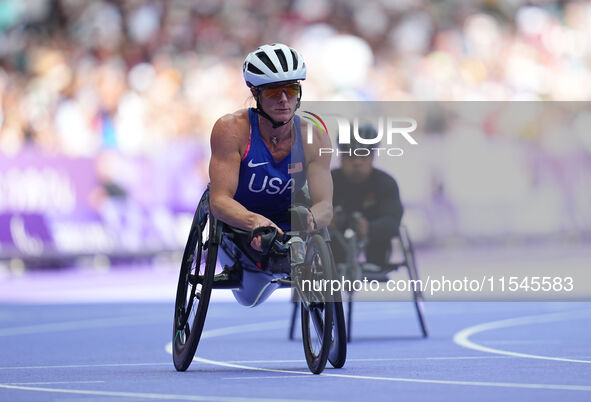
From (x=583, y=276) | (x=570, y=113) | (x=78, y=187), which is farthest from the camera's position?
(x=78, y=187)

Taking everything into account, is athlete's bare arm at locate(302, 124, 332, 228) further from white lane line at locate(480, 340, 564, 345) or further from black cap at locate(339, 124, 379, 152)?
white lane line at locate(480, 340, 564, 345)

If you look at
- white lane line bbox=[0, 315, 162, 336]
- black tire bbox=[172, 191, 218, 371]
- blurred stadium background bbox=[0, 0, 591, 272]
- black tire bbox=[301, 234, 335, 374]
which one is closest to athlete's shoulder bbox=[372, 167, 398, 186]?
black tire bbox=[172, 191, 218, 371]

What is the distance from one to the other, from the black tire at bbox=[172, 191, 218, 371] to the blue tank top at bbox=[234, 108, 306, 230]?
0.26 m

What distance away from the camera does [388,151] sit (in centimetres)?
832

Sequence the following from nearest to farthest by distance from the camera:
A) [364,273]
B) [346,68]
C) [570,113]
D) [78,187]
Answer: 1. [364,273]
2. [570,113]
3. [78,187]
4. [346,68]

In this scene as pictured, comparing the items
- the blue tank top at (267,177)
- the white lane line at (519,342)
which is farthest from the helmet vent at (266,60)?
the white lane line at (519,342)

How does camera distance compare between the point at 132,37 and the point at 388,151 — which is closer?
the point at 388,151

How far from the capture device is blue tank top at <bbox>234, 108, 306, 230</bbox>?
7250mm

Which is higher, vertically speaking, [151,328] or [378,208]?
[378,208]

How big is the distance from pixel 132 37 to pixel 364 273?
1348 cm

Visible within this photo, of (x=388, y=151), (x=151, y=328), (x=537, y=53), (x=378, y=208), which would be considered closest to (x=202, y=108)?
(x=537, y=53)

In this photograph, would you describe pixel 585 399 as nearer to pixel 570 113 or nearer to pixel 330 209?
pixel 330 209

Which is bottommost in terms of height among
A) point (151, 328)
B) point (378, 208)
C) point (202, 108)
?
point (151, 328)

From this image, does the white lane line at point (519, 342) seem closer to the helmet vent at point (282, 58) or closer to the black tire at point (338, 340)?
the black tire at point (338, 340)
